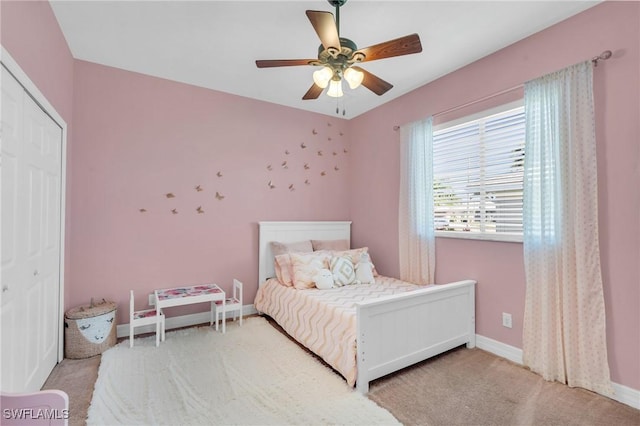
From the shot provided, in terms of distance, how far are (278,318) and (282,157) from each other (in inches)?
76.1

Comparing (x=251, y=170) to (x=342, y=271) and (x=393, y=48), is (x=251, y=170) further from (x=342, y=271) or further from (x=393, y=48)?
(x=393, y=48)

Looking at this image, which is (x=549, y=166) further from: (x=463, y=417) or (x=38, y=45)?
(x=38, y=45)

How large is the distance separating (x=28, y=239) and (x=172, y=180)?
Answer: 1483 millimetres

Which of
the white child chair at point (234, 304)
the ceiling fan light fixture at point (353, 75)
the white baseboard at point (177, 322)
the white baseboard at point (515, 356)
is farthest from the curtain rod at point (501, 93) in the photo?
the white baseboard at point (177, 322)

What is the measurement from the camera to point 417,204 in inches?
128

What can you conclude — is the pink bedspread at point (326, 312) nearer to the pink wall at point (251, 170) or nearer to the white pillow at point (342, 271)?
the white pillow at point (342, 271)

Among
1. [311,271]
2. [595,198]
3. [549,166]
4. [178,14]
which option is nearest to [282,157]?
[311,271]

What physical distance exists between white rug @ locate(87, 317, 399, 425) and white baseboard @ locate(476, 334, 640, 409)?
4.43ft

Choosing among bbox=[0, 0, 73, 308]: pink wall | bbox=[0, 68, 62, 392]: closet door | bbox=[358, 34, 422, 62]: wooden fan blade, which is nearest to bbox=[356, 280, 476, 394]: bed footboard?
bbox=[358, 34, 422, 62]: wooden fan blade

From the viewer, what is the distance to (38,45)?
1.88m

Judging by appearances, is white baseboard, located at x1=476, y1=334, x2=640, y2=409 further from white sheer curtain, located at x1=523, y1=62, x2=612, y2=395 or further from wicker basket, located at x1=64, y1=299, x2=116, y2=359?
wicker basket, located at x1=64, y1=299, x2=116, y2=359

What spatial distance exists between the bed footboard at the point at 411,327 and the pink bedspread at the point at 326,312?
0.11 metres

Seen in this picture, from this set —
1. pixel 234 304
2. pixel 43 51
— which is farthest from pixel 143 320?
pixel 43 51

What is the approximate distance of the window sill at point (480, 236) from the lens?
2503 millimetres
